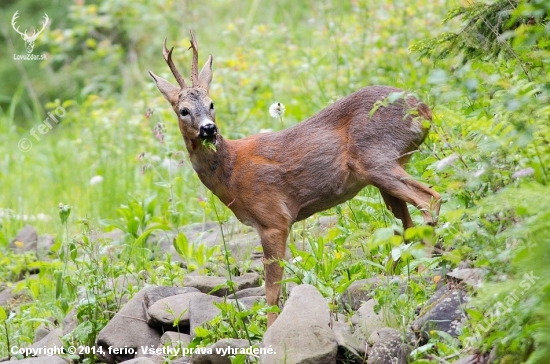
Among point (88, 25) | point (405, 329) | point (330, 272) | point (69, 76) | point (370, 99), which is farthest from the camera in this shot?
point (69, 76)

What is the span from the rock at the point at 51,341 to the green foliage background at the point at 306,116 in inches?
5.1

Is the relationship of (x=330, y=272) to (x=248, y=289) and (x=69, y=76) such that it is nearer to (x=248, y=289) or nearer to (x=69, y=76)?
(x=248, y=289)

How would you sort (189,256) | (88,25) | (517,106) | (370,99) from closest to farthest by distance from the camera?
1. (517,106)
2. (370,99)
3. (189,256)
4. (88,25)

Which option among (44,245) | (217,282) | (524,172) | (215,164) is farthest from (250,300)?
(44,245)

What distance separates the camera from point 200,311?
5047mm

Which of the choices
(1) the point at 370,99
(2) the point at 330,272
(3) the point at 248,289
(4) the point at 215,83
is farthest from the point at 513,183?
(4) the point at 215,83

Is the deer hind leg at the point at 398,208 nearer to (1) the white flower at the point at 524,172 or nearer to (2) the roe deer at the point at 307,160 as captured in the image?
(2) the roe deer at the point at 307,160

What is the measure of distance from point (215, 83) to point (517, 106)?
5.92m

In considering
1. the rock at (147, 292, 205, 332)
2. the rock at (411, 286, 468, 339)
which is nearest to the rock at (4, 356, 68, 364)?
the rock at (147, 292, 205, 332)

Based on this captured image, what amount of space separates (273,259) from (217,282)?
773 millimetres

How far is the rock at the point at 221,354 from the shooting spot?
14.7 feet

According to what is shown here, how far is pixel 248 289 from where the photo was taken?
564 cm

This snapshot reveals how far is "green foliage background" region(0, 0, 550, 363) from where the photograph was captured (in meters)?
3.59

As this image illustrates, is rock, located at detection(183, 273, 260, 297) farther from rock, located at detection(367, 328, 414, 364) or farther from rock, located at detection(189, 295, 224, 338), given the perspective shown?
rock, located at detection(367, 328, 414, 364)
